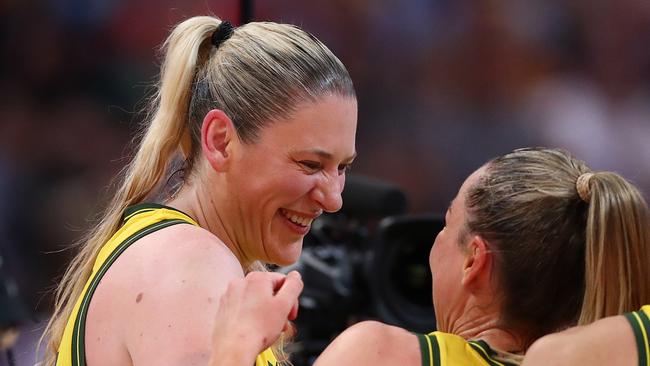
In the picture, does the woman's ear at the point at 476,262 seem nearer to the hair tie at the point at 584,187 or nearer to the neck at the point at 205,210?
the hair tie at the point at 584,187

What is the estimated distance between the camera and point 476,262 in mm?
1445

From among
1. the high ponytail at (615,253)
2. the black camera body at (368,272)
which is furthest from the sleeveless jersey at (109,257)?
the black camera body at (368,272)

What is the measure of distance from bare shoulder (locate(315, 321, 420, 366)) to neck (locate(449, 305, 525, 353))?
0.15 m

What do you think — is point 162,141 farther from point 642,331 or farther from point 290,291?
point 642,331

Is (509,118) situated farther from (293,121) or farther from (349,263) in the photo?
(293,121)

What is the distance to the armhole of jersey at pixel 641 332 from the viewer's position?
125 centimetres

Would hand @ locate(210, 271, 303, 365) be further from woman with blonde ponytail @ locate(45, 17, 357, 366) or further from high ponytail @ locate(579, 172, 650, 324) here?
high ponytail @ locate(579, 172, 650, 324)

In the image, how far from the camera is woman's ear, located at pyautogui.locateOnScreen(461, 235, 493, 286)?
1439 mm

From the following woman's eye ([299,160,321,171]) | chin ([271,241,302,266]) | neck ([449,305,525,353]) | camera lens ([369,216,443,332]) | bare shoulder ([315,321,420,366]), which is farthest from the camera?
camera lens ([369,216,443,332])

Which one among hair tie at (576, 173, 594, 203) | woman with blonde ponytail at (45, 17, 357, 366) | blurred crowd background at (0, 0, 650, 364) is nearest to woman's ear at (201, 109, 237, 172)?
woman with blonde ponytail at (45, 17, 357, 366)

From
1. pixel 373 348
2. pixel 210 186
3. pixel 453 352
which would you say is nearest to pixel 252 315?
pixel 373 348

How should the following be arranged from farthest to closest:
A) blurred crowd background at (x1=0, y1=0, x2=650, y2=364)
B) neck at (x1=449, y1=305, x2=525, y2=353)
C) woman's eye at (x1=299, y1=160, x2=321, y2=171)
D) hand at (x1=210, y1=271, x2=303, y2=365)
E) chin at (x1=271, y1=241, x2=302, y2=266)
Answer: blurred crowd background at (x1=0, y1=0, x2=650, y2=364), chin at (x1=271, y1=241, x2=302, y2=266), woman's eye at (x1=299, y1=160, x2=321, y2=171), neck at (x1=449, y1=305, x2=525, y2=353), hand at (x1=210, y1=271, x2=303, y2=365)

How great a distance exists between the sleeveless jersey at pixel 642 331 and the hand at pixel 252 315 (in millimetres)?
436

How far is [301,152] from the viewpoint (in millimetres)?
1521
